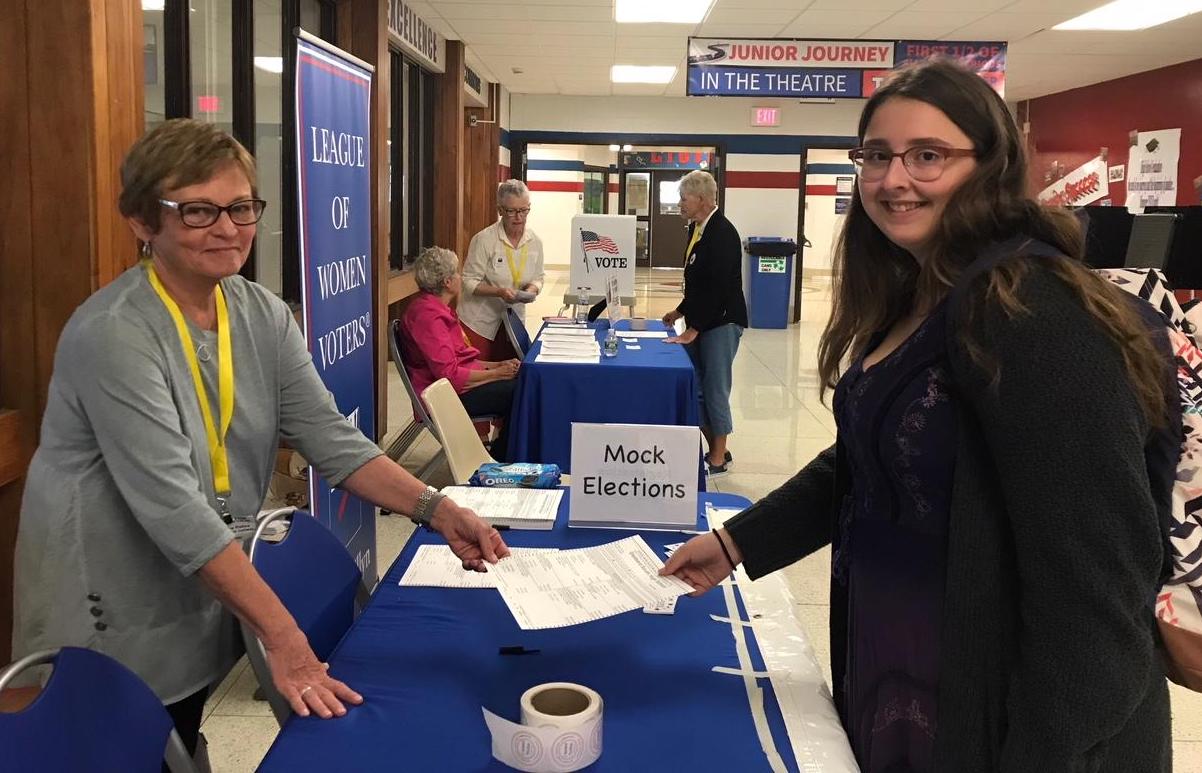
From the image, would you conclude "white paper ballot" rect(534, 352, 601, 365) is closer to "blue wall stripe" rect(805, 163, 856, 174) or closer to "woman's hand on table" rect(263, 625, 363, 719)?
"woman's hand on table" rect(263, 625, 363, 719)

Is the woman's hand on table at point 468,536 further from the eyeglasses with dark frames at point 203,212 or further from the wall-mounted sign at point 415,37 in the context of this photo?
the wall-mounted sign at point 415,37

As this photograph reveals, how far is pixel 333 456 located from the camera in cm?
194

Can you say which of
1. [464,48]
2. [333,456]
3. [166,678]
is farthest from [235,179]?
[464,48]

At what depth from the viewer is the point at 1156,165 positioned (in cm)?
1060

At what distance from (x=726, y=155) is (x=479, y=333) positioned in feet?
28.9

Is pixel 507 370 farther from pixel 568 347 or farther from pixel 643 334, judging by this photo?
pixel 643 334

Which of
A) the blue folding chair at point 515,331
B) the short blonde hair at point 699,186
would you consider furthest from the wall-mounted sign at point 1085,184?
the blue folding chair at point 515,331

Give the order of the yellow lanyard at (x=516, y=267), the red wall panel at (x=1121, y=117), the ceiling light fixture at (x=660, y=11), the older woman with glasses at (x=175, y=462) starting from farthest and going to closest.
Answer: the red wall panel at (x=1121, y=117)
the ceiling light fixture at (x=660, y=11)
the yellow lanyard at (x=516, y=267)
the older woman with glasses at (x=175, y=462)

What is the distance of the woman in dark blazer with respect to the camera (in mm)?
5465

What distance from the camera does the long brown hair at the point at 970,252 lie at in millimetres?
1074

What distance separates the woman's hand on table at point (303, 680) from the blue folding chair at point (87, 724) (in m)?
0.17

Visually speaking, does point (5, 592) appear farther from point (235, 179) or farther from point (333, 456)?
point (235, 179)

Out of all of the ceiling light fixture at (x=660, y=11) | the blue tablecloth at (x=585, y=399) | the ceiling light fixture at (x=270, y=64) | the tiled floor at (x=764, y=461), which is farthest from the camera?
the ceiling light fixture at (x=660, y=11)

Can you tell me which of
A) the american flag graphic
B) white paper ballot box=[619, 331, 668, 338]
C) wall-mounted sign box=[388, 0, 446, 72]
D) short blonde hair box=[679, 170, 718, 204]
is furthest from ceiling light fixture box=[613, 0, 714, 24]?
white paper ballot box=[619, 331, 668, 338]
